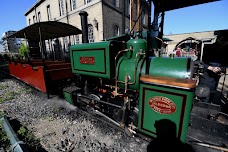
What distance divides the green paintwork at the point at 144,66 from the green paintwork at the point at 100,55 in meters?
0.22

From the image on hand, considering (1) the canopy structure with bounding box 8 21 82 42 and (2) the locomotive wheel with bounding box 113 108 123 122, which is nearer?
(2) the locomotive wheel with bounding box 113 108 123 122

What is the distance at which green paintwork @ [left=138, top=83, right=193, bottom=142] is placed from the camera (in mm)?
1870

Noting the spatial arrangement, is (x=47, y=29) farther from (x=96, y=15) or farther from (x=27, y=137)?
(x=27, y=137)

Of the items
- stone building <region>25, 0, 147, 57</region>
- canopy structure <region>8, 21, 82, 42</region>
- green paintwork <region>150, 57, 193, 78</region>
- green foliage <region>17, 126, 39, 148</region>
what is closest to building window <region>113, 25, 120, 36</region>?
stone building <region>25, 0, 147, 57</region>

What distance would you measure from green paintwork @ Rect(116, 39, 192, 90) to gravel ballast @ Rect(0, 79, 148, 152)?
1.23 m

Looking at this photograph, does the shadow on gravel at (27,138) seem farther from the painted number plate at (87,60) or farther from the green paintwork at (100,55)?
the painted number plate at (87,60)

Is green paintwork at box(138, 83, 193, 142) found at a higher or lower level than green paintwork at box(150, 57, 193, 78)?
lower

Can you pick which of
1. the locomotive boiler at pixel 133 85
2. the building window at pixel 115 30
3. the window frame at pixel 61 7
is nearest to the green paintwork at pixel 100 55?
the locomotive boiler at pixel 133 85

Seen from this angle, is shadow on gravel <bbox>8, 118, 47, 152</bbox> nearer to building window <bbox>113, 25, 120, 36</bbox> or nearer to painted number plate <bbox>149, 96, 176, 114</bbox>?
painted number plate <bbox>149, 96, 176, 114</bbox>

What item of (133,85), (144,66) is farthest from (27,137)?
(144,66)

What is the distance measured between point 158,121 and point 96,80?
233cm

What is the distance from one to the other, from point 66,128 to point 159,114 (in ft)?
8.08

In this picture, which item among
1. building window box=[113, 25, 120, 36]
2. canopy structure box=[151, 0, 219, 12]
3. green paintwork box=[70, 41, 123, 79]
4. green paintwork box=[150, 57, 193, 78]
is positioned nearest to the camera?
green paintwork box=[150, 57, 193, 78]

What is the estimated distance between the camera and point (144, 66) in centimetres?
263
